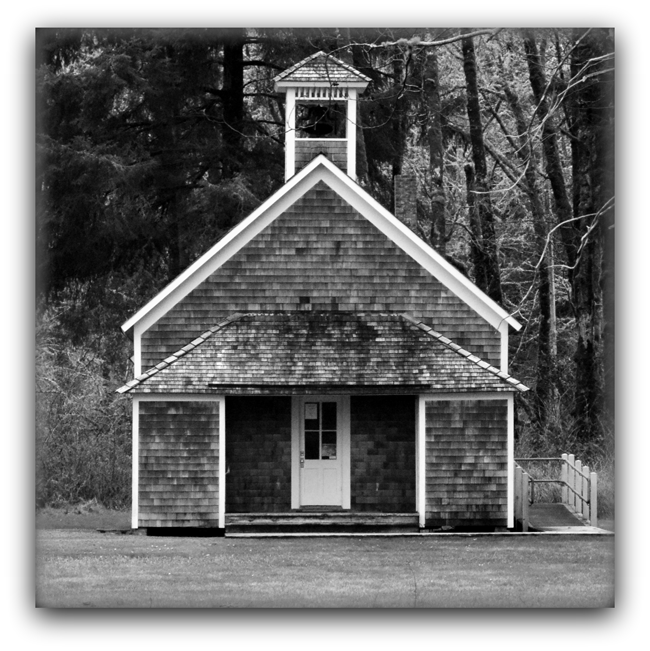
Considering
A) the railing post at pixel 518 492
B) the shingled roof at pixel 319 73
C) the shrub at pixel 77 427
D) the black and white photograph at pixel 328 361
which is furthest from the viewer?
the railing post at pixel 518 492

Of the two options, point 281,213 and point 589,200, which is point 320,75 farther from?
point 589,200

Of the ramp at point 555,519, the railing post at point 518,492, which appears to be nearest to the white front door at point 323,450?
the railing post at point 518,492

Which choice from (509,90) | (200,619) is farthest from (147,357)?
(509,90)

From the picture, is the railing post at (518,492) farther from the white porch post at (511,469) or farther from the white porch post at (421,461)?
the white porch post at (421,461)

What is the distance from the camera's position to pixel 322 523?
53.3ft

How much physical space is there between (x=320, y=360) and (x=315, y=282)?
106 cm

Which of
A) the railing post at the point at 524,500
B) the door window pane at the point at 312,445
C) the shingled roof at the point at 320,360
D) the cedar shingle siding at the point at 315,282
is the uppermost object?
the cedar shingle siding at the point at 315,282

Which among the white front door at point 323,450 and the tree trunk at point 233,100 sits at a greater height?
the tree trunk at point 233,100

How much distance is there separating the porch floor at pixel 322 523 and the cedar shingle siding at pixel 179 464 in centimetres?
33

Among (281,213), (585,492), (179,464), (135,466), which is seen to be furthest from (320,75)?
(585,492)

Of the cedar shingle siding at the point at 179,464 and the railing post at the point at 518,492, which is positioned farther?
the railing post at the point at 518,492

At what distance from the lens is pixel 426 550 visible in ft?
48.7

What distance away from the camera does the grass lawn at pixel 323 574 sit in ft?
42.3

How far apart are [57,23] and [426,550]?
6429 mm
